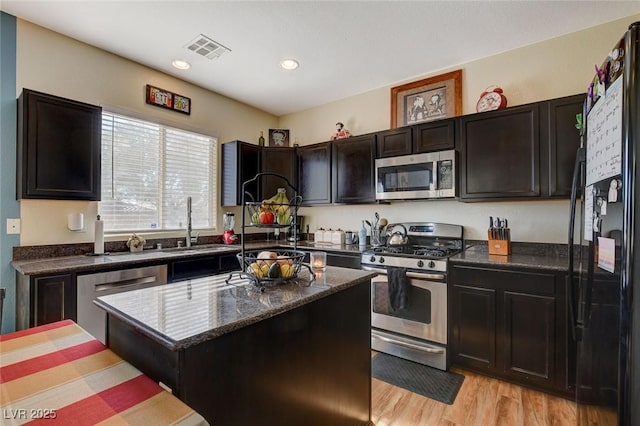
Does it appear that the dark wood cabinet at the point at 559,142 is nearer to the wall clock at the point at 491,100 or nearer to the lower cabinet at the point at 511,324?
the wall clock at the point at 491,100

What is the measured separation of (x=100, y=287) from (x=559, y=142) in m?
3.74

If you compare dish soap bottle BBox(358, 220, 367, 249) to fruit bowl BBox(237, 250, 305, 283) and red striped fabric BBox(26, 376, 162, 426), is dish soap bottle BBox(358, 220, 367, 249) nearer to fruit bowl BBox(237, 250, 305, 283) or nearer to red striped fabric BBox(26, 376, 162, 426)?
fruit bowl BBox(237, 250, 305, 283)

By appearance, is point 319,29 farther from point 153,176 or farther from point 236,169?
point 153,176

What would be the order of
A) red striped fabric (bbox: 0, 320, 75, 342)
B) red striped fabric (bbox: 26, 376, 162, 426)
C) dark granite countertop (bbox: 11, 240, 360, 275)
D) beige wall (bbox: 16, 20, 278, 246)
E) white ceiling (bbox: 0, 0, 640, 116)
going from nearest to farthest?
1. red striped fabric (bbox: 26, 376, 162, 426)
2. red striped fabric (bbox: 0, 320, 75, 342)
3. dark granite countertop (bbox: 11, 240, 360, 275)
4. white ceiling (bbox: 0, 0, 640, 116)
5. beige wall (bbox: 16, 20, 278, 246)

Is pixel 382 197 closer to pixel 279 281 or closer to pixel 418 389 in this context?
pixel 418 389

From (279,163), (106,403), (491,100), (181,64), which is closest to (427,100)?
(491,100)

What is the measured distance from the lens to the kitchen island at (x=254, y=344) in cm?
93

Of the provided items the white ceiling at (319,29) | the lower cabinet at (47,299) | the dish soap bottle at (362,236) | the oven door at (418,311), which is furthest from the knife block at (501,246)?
the lower cabinet at (47,299)

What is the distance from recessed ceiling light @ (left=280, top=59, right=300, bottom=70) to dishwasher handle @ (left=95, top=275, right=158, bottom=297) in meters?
2.40

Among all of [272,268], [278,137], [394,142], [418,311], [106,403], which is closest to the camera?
[106,403]

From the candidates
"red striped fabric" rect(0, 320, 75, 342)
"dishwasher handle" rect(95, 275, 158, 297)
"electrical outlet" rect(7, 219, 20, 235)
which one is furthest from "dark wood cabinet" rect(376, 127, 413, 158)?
"electrical outlet" rect(7, 219, 20, 235)

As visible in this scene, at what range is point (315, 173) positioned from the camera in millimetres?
3887

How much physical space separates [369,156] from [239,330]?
2715 millimetres

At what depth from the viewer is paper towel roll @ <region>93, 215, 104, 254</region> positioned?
2.66 meters
